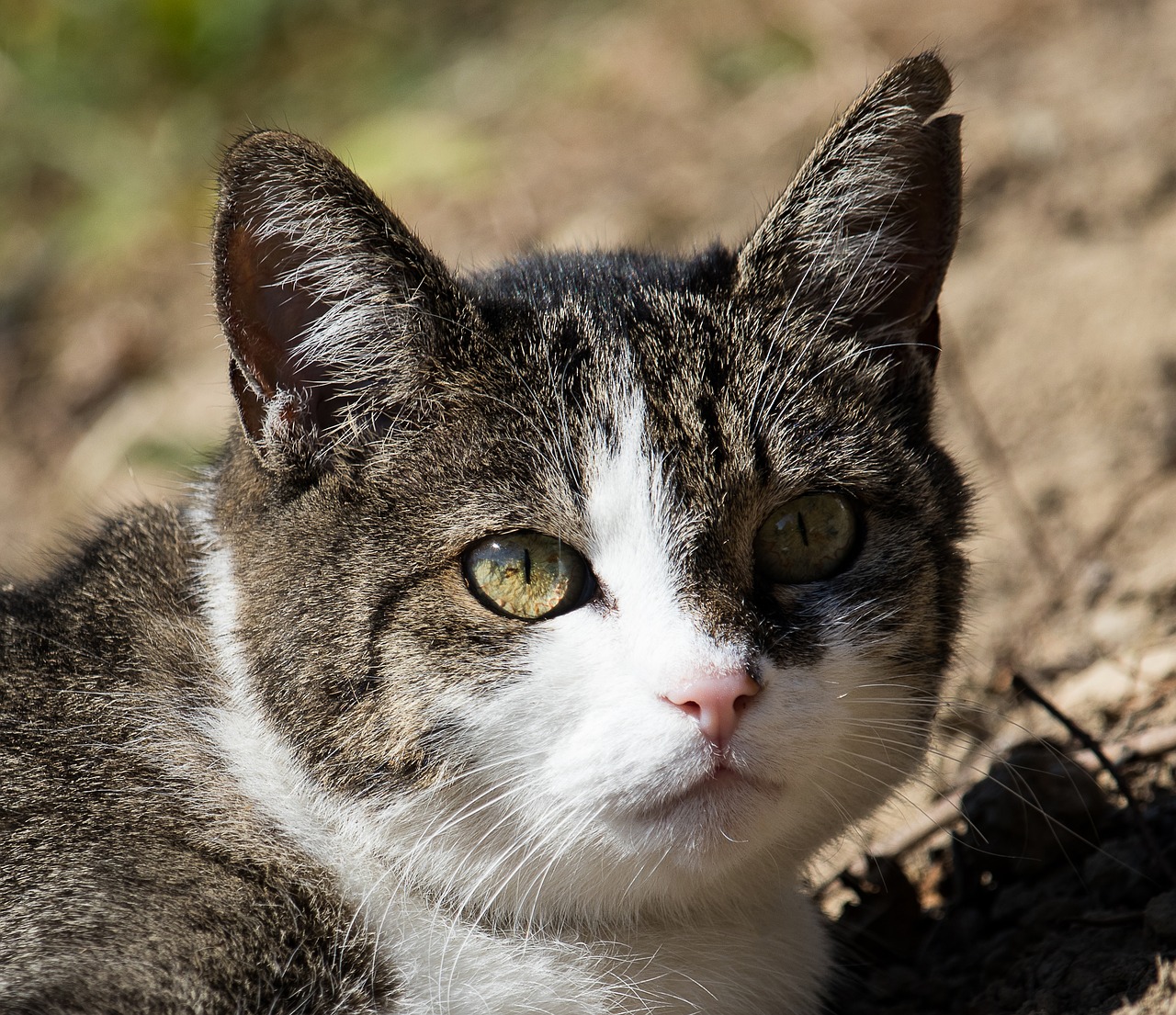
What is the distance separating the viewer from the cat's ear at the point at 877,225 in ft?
7.77

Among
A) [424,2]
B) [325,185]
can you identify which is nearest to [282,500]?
[325,185]

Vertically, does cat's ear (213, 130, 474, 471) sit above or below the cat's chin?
above

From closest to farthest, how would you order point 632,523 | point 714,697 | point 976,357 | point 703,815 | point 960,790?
1. point 714,697
2. point 703,815
3. point 632,523
4. point 960,790
5. point 976,357

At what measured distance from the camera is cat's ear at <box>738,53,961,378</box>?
7.77 feet

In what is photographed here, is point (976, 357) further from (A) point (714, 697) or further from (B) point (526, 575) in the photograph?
(A) point (714, 697)

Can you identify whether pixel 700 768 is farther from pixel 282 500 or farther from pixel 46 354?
pixel 46 354

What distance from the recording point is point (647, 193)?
19.4 ft

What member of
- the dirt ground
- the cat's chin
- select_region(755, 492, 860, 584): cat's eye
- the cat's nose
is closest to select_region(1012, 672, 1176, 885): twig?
the dirt ground

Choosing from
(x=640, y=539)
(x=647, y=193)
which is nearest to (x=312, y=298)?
(x=640, y=539)

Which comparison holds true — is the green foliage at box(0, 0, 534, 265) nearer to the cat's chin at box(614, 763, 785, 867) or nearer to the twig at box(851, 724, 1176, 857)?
the twig at box(851, 724, 1176, 857)

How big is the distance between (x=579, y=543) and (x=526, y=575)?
0.10m

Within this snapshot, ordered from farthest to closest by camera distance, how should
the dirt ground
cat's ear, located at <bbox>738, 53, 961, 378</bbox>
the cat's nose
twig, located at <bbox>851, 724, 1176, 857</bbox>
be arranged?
twig, located at <bbox>851, 724, 1176, 857</bbox>, the dirt ground, cat's ear, located at <bbox>738, 53, 961, 378</bbox>, the cat's nose

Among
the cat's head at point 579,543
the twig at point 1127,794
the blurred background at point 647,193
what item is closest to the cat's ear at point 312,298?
the cat's head at point 579,543

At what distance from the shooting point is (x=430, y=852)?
7.03ft
